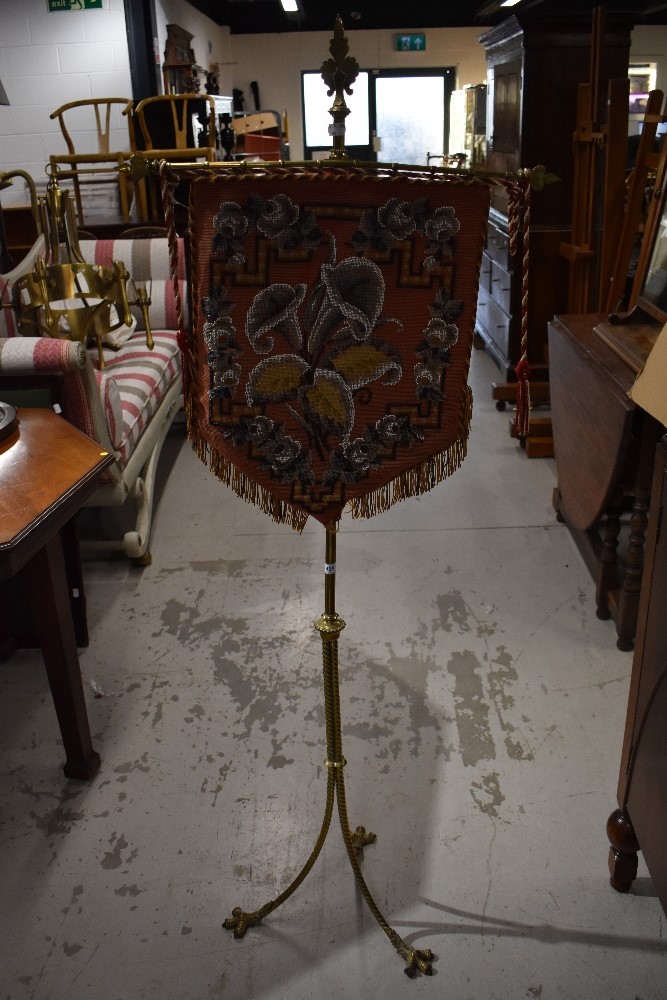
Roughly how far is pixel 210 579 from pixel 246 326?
5.04ft

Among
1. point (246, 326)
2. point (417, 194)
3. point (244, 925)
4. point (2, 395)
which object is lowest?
point (244, 925)

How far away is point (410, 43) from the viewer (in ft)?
33.3

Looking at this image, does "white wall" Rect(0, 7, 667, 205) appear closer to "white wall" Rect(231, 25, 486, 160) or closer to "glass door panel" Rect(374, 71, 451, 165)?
"white wall" Rect(231, 25, 486, 160)

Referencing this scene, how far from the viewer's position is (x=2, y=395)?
7.10 feet

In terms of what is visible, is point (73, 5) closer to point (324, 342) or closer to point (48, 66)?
point (48, 66)

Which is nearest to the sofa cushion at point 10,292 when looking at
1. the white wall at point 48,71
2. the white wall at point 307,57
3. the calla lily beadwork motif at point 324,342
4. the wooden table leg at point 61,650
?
the wooden table leg at point 61,650

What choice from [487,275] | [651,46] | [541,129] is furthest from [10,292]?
[651,46]

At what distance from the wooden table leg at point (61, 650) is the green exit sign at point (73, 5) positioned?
5570 mm

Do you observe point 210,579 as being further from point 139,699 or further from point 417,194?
point 417,194

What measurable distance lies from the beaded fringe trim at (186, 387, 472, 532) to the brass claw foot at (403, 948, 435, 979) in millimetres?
740

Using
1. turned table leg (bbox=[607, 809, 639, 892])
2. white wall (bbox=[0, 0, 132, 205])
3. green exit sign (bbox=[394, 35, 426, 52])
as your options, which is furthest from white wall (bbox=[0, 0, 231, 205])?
turned table leg (bbox=[607, 809, 639, 892])

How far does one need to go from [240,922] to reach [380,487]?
811mm

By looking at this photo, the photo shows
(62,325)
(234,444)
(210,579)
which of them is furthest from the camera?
(62,325)

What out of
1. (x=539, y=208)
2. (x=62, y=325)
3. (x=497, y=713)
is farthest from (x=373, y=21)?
(x=497, y=713)
